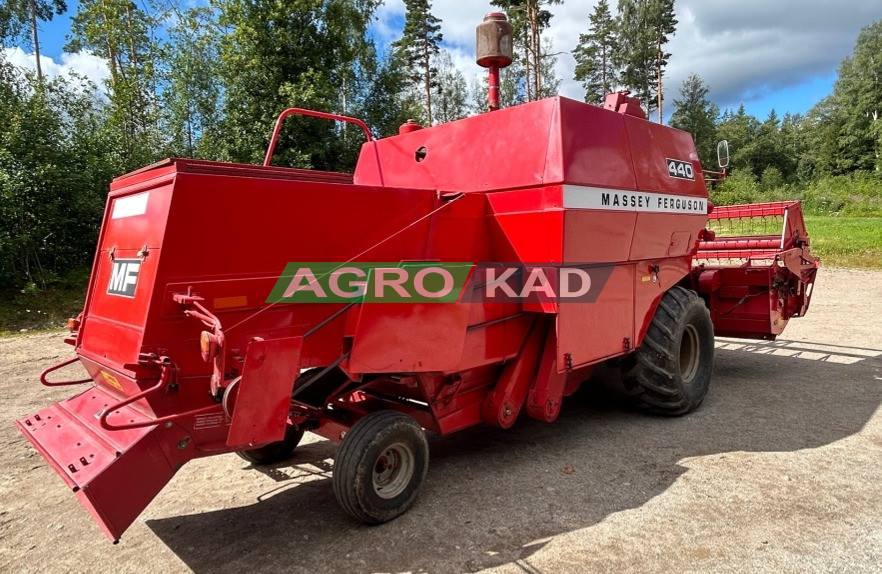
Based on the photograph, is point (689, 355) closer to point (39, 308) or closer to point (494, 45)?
point (494, 45)

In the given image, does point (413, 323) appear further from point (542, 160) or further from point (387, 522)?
point (542, 160)

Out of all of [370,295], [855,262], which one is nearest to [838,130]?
[855,262]

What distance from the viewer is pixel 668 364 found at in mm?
4621

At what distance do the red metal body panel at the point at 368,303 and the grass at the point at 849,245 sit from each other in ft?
54.3

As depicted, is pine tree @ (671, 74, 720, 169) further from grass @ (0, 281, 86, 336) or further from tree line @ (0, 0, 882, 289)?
grass @ (0, 281, 86, 336)

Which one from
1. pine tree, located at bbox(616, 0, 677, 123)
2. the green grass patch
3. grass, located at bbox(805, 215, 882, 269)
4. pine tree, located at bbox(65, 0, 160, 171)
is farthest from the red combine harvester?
pine tree, located at bbox(616, 0, 677, 123)

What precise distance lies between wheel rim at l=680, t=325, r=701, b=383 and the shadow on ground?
14.6 inches

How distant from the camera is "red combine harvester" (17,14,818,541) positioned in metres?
Answer: 2.65

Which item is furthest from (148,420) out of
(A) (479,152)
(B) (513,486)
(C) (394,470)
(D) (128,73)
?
(D) (128,73)

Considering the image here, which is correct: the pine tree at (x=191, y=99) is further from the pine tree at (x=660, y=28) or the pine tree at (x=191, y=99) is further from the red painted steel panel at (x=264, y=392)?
the pine tree at (x=660, y=28)

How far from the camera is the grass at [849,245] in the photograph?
58.7ft

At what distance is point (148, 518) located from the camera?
3.30 metres

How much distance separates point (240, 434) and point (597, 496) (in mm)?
2163

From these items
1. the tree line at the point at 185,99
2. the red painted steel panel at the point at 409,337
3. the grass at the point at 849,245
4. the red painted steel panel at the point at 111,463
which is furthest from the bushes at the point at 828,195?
the red painted steel panel at the point at 111,463
